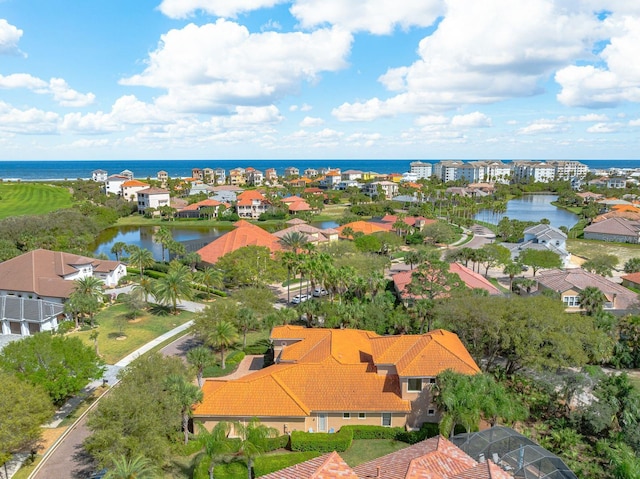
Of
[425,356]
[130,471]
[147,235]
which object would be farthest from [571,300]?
[147,235]

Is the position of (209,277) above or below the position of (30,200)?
below

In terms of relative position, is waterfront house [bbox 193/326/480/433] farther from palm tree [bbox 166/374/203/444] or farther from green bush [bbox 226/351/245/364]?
green bush [bbox 226/351/245/364]

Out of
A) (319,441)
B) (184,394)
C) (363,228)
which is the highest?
(363,228)

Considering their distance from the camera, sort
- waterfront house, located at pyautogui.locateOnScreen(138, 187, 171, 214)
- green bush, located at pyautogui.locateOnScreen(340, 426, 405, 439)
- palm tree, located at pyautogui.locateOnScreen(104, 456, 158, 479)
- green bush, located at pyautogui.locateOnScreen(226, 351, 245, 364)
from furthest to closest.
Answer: waterfront house, located at pyautogui.locateOnScreen(138, 187, 171, 214)
green bush, located at pyautogui.locateOnScreen(226, 351, 245, 364)
green bush, located at pyautogui.locateOnScreen(340, 426, 405, 439)
palm tree, located at pyautogui.locateOnScreen(104, 456, 158, 479)

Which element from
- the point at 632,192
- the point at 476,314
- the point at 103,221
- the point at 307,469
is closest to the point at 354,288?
the point at 476,314

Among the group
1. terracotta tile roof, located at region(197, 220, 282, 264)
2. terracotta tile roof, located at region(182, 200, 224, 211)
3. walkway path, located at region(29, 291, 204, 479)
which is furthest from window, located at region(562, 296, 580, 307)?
terracotta tile roof, located at region(182, 200, 224, 211)

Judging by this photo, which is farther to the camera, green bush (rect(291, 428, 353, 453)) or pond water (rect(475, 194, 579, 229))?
pond water (rect(475, 194, 579, 229))

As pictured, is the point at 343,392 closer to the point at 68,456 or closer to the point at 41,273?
the point at 68,456
